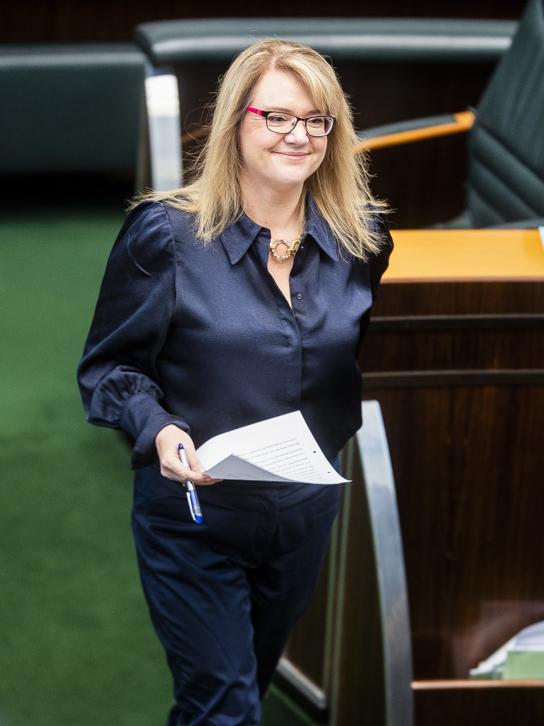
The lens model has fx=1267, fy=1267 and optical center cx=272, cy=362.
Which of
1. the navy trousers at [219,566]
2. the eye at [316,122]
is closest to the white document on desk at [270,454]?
the navy trousers at [219,566]

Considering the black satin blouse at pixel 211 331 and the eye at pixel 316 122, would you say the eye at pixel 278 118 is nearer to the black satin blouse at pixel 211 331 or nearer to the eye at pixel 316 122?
the eye at pixel 316 122

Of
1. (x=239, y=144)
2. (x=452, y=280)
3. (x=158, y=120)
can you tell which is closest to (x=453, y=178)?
(x=158, y=120)

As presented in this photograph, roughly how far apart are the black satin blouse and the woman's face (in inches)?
3.2

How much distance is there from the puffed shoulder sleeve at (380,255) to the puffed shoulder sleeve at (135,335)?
309 mm

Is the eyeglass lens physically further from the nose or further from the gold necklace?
the gold necklace

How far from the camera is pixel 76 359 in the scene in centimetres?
361

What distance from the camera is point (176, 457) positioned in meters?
1.54

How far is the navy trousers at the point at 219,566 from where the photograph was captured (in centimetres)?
168

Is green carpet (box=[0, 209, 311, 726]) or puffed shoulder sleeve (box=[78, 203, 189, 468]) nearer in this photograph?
puffed shoulder sleeve (box=[78, 203, 189, 468])

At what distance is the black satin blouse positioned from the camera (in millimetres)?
1597

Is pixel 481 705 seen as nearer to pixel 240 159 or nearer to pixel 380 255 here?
pixel 380 255

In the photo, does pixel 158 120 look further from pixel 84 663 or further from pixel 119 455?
pixel 84 663

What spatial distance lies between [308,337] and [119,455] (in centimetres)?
155

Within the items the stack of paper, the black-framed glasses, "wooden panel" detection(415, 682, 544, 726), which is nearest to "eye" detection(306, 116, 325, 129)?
the black-framed glasses
